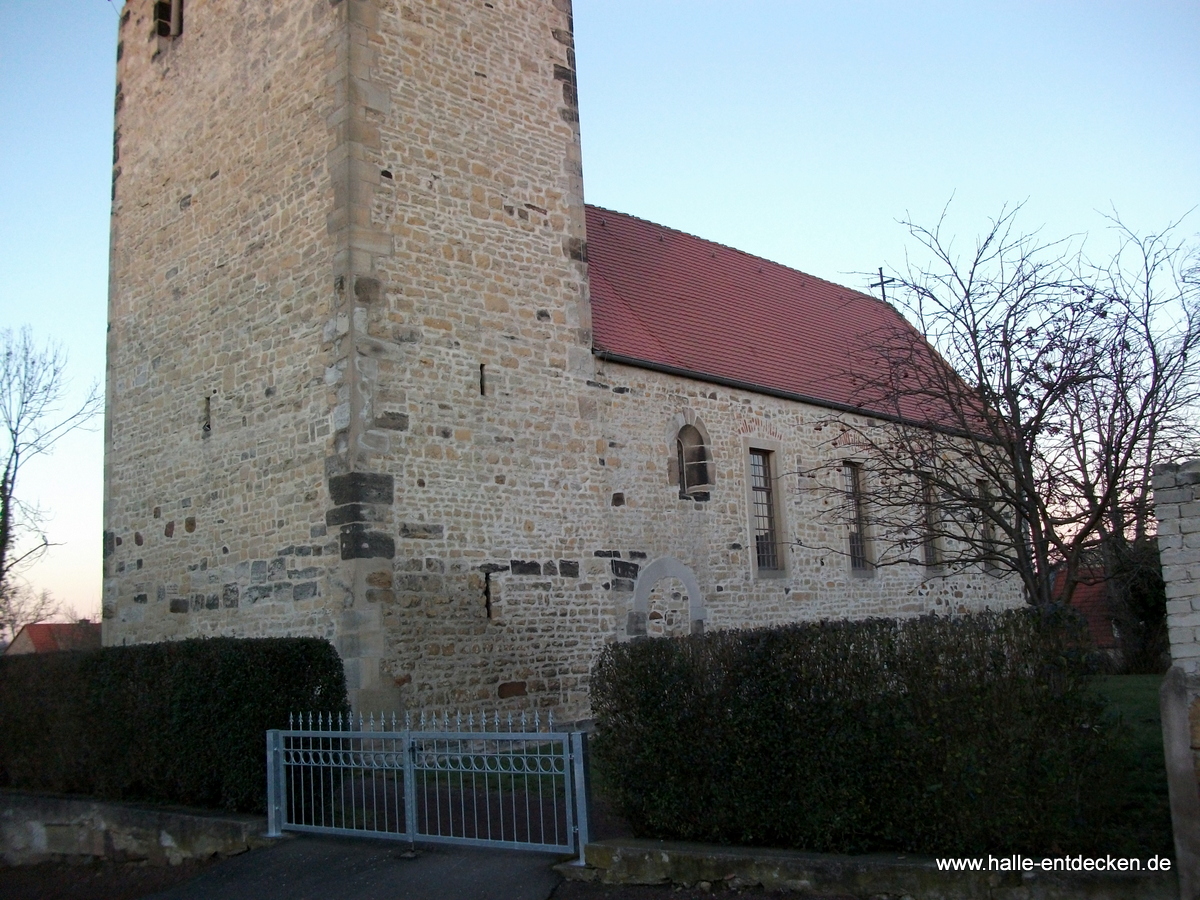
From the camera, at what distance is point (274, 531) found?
35.7 feet

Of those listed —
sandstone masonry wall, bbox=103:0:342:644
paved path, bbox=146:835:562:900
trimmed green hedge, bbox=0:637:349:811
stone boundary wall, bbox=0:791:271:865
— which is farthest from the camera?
sandstone masonry wall, bbox=103:0:342:644

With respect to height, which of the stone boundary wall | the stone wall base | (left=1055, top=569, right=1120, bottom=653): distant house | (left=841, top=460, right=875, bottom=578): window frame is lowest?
the stone boundary wall

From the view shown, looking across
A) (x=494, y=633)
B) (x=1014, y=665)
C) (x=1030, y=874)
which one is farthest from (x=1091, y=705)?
(x=494, y=633)

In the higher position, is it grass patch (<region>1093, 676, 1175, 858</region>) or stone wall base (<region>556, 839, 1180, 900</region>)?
grass patch (<region>1093, 676, 1175, 858</region>)

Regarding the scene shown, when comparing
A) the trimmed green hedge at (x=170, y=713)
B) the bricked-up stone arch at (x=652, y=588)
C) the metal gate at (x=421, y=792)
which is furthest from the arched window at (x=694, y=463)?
the trimmed green hedge at (x=170, y=713)

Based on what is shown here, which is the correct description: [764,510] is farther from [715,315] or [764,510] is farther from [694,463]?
[715,315]

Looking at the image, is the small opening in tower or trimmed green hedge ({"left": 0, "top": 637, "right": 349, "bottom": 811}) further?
the small opening in tower

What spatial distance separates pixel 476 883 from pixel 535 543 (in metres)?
5.24

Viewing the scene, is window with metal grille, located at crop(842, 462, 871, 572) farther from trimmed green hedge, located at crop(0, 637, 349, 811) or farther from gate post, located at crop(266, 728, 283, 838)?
gate post, located at crop(266, 728, 283, 838)

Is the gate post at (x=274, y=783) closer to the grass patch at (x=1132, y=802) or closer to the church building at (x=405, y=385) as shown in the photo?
the church building at (x=405, y=385)

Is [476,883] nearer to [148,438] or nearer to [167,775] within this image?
[167,775]

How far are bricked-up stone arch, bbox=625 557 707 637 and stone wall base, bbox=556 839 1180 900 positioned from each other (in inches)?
227

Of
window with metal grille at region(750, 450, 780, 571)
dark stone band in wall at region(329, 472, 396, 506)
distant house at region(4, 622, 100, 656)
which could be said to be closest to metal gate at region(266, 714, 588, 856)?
dark stone band in wall at region(329, 472, 396, 506)

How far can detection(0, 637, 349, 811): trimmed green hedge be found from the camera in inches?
332
